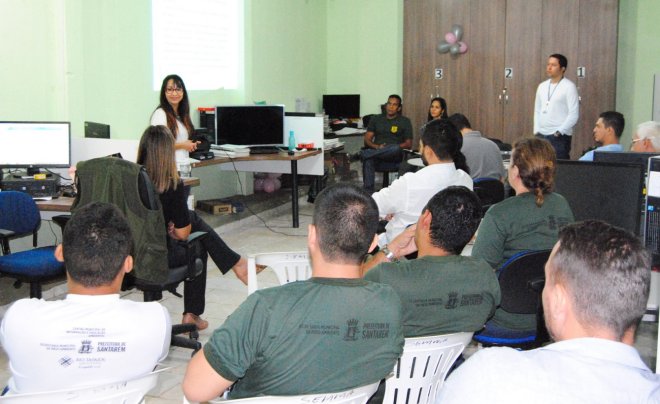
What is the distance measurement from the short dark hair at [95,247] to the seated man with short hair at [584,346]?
1163 mm

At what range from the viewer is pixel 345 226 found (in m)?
1.90

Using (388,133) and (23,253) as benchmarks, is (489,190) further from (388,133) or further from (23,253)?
(388,133)

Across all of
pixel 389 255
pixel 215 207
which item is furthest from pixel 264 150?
pixel 389 255

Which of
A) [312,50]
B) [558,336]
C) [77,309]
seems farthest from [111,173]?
[312,50]

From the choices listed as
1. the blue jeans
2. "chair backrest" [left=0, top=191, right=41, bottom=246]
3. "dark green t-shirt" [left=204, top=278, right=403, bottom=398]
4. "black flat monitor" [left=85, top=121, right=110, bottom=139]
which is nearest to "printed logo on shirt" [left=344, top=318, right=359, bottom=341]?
"dark green t-shirt" [left=204, top=278, right=403, bottom=398]

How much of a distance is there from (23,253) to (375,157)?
5.07 m

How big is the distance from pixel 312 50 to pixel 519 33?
2.61 meters

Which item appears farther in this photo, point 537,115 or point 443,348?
point 537,115

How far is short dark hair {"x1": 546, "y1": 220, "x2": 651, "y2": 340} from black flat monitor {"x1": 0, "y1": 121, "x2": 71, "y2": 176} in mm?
4131

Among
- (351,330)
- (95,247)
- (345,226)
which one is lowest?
(351,330)

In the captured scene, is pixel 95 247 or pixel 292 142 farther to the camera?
pixel 292 142

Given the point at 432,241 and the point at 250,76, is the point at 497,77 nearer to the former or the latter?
the point at 250,76

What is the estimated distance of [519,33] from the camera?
9.11 m

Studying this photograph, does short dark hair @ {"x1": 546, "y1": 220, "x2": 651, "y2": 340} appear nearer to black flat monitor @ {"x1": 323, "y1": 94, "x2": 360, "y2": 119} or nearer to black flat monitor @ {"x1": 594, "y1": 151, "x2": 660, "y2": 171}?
black flat monitor @ {"x1": 594, "y1": 151, "x2": 660, "y2": 171}
